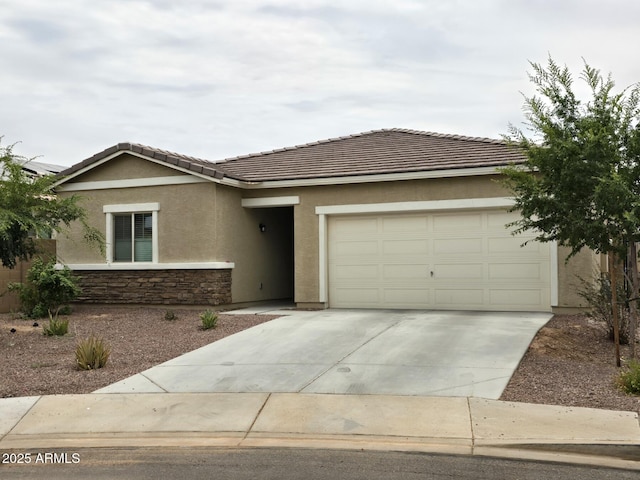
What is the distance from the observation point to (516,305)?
592 inches

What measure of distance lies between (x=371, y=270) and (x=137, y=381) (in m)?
7.96

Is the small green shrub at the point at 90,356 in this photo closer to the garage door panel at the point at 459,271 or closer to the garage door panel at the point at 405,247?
the garage door panel at the point at 405,247

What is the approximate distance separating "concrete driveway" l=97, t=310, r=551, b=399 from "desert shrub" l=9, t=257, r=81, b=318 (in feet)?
17.3

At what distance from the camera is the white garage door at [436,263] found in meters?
15.0

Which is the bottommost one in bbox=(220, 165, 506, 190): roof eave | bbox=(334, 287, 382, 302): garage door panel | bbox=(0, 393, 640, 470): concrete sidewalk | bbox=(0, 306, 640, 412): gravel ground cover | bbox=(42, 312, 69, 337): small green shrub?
bbox=(0, 393, 640, 470): concrete sidewalk

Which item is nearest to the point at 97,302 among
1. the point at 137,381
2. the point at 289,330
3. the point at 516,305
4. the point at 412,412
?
the point at 289,330

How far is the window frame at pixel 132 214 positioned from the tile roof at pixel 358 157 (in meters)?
1.25

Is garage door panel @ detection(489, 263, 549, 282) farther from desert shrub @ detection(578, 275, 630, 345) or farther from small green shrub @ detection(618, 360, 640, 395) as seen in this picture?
small green shrub @ detection(618, 360, 640, 395)

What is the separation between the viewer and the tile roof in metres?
15.8

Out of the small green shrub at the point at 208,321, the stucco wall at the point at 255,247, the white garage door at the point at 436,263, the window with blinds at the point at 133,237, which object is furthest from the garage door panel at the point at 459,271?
the window with blinds at the point at 133,237

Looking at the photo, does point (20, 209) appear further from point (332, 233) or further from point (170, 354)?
point (332, 233)

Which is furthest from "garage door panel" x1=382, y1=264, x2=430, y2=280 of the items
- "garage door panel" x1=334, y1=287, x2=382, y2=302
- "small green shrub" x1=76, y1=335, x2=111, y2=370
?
"small green shrub" x1=76, y1=335, x2=111, y2=370

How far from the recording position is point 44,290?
50.8 ft

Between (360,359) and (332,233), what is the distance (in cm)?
673
